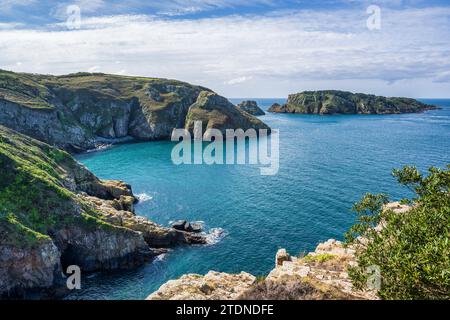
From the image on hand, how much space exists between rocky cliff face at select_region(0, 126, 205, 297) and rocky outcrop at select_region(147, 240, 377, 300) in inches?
996

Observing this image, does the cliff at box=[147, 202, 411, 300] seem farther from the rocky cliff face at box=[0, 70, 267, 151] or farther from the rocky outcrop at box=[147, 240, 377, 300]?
the rocky cliff face at box=[0, 70, 267, 151]

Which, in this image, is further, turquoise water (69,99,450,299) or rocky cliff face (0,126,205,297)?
turquoise water (69,99,450,299)

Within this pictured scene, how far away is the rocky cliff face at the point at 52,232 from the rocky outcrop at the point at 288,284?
2529 centimetres

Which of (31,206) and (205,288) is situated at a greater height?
(31,206)

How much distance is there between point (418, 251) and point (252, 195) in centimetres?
6699

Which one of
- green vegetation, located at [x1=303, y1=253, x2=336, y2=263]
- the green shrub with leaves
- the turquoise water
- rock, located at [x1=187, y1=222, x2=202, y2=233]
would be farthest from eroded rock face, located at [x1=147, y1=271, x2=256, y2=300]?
rock, located at [x1=187, y1=222, x2=202, y2=233]

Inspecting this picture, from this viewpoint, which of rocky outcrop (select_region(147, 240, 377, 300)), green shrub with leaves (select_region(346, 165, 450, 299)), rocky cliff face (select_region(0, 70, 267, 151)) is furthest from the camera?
rocky cliff face (select_region(0, 70, 267, 151))

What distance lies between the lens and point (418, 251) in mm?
21469

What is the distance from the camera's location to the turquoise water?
55875mm

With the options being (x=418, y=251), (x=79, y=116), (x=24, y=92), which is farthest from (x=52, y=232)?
(x=79, y=116)

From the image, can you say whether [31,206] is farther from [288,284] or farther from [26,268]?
[288,284]

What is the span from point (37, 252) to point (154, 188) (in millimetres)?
49528
